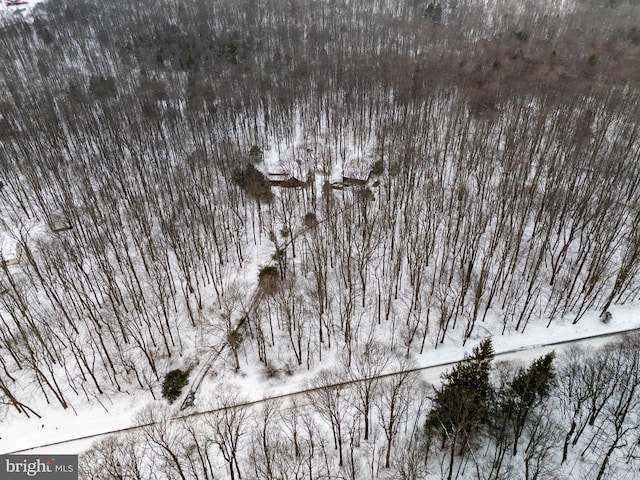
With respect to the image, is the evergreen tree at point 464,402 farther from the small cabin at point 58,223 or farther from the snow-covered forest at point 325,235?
the small cabin at point 58,223

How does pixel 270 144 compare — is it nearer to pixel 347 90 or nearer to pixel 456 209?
pixel 347 90

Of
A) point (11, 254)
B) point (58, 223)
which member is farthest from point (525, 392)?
point (58, 223)

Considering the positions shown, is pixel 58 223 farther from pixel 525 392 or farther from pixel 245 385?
pixel 525 392

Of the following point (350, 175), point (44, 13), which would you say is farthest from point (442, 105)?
point (44, 13)

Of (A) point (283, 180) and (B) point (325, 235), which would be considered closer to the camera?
(B) point (325, 235)

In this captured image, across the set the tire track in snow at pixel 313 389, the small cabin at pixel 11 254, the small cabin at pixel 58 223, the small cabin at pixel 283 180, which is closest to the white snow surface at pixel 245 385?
the tire track in snow at pixel 313 389

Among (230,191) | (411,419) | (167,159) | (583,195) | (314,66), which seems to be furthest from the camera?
(314,66)

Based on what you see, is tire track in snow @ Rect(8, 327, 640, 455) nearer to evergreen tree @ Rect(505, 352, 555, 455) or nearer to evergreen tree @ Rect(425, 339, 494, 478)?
evergreen tree @ Rect(425, 339, 494, 478)

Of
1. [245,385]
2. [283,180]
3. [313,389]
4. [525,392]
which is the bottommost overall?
[245,385]
